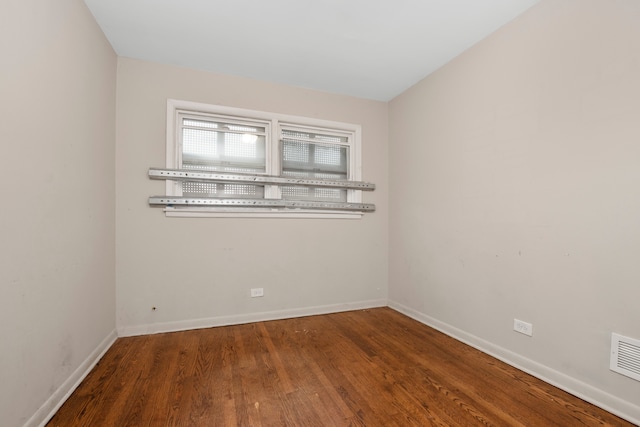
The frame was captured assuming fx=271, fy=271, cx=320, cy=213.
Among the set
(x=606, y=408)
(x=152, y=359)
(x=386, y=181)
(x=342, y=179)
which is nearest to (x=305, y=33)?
(x=342, y=179)

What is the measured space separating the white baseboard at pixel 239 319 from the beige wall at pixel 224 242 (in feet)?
0.03

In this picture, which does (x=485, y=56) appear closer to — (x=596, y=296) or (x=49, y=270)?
(x=596, y=296)

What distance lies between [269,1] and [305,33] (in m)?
0.40

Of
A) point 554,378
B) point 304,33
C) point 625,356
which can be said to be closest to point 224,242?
point 304,33

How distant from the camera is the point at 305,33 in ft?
7.23

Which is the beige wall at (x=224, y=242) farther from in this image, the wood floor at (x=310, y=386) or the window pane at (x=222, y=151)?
the wood floor at (x=310, y=386)

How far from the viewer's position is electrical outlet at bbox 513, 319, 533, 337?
1911 mm

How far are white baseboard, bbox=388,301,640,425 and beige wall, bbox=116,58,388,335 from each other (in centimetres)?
116

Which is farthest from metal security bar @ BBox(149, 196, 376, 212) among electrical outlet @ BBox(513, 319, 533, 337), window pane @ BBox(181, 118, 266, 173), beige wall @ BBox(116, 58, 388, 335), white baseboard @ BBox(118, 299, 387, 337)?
electrical outlet @ BBox(513, 319, 533, 337)

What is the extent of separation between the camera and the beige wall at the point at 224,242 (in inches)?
98.5

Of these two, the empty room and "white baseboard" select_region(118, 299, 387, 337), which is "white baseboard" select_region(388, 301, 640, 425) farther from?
"white baseboard" select_region(118, 299, 387, 337)

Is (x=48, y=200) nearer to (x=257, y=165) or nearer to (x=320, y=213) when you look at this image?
(x=257, y=165)

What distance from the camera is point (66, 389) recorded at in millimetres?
1620

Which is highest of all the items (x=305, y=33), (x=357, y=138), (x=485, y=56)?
(x=305, y=33)
